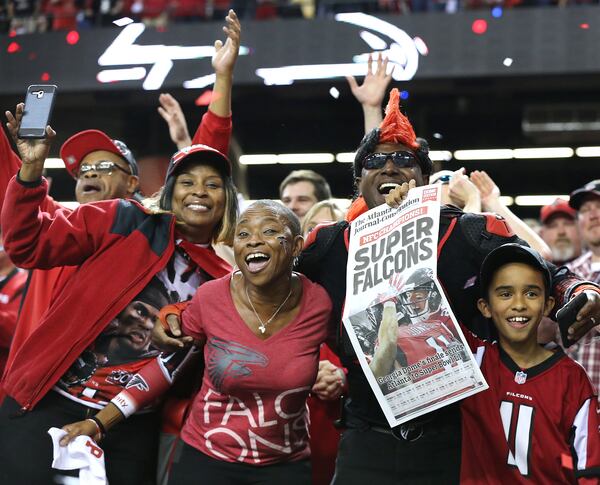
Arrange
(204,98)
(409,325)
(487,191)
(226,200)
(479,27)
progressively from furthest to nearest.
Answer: (204,98), (479,27), (487,191), (226,200), (409,325)

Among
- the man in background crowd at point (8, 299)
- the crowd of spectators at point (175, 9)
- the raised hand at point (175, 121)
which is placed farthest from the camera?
the crowd of spectators at point (175, 9)

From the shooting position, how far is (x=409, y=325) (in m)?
2.73

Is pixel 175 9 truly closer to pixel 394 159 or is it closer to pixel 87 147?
pixel 87 147

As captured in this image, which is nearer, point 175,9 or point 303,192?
point 303,192

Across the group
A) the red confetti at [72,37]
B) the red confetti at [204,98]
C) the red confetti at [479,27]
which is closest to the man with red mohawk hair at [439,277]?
the red confetti at [479,27]

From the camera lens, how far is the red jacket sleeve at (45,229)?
3.03 m

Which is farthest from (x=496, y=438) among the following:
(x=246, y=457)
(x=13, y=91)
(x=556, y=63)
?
(x=13, y=91)

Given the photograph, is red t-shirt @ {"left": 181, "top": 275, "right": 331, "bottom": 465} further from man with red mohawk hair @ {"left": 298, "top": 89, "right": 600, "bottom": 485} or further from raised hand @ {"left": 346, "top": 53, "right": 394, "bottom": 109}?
raised hand @ {"left": 346, "top": 53, "right": 394, "bottom": 109}

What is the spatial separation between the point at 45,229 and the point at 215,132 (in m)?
1.00

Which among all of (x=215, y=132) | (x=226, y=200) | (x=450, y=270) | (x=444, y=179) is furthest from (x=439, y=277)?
(x=215, y=132)

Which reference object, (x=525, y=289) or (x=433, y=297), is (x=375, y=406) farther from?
(x=525, y=289)

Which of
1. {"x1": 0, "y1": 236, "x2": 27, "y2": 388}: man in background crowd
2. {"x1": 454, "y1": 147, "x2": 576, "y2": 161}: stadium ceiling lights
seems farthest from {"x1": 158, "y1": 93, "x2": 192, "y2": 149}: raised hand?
{"x1": 454, "y1": 147, "x2": 576, "y2": 161}: stadium ceiling lights

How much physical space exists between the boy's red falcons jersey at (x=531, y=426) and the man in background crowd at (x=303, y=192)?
2.24 metres

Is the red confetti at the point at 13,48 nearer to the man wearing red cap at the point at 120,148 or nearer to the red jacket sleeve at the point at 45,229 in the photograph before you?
the man wearing red cap at the point at 120,148
